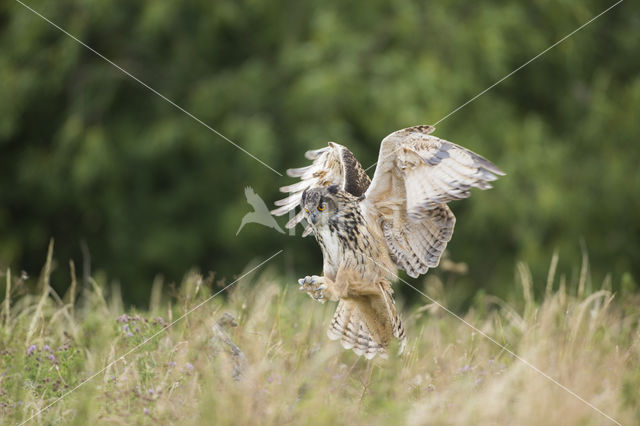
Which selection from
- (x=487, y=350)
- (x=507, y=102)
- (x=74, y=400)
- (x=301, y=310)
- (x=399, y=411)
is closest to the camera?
(x=399, y=411)

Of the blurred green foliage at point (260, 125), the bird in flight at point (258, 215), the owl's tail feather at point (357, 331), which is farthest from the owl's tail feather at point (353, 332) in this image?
the blurred green foliage at point (260, 125)

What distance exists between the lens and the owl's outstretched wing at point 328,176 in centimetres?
356

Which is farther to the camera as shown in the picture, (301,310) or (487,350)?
(301,310)

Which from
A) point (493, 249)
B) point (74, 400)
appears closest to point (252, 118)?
point (493, 249)

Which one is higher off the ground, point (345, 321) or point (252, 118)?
point (345, 321)

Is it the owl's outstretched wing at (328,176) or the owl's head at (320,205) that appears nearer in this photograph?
the owl's head at (320,205)

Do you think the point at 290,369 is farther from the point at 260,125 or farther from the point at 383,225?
the point at 260,125

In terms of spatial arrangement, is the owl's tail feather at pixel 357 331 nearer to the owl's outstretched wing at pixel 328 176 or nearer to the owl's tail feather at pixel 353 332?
the owl's tail feather at pixel 353 332

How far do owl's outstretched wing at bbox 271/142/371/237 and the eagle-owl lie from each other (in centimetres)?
1

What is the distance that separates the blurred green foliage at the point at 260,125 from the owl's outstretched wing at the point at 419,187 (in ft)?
16.8

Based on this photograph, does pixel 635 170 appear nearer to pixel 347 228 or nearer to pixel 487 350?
pixel 487 350

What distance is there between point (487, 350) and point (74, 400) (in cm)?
199

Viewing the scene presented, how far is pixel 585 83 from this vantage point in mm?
11023

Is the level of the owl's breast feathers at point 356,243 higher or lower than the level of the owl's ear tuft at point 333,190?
lower
